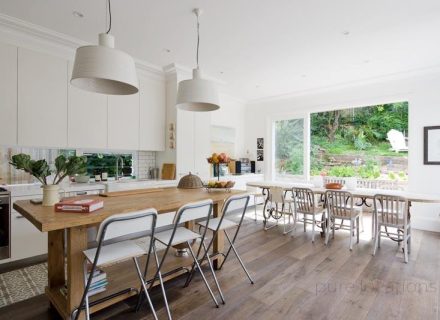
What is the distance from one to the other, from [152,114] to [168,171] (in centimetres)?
108

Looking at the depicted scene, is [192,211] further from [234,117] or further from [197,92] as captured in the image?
[234,117]

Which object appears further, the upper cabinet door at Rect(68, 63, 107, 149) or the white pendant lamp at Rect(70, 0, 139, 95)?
the upper cabinet door at Rect(68, 63, 107, 149)

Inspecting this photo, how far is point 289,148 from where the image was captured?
641 centimetres

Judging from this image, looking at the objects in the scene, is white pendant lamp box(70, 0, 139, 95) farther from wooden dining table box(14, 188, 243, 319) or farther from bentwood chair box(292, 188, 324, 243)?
bentwood chair box(292, 188, 324, 243)

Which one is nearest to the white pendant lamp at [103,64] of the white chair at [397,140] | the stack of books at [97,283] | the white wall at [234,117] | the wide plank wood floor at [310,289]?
the stack of books at [97,283]

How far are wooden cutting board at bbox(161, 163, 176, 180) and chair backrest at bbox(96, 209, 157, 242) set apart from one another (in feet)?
9.53

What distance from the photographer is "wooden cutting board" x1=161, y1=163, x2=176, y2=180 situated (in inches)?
185

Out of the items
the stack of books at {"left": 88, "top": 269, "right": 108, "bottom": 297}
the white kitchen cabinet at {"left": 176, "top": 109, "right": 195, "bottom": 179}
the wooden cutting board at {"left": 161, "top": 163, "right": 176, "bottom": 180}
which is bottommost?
the stack of books at {"left": 88, "top": 269, "right": 108, "bottom": 297}

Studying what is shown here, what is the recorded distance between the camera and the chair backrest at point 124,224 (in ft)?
5.16

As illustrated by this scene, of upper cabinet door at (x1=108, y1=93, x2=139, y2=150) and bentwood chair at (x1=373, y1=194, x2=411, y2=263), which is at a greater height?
upper cabinet door at (x1=108, y1=93, x2=139, y2=150)

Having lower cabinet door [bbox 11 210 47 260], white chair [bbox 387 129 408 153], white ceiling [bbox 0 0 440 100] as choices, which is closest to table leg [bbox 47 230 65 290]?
lower cabinet door [bbox 11 210 47 260]

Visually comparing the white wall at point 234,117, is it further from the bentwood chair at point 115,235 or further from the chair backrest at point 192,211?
the bentwood chair at point 115,235

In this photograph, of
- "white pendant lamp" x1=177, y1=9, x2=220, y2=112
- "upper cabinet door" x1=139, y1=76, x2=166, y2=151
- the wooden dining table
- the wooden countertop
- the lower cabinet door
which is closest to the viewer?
the wooden countertop

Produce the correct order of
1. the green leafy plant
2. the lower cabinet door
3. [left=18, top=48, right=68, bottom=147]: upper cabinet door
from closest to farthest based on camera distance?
the green leafy plant → the lower cabinet door → [left=18, top=48, right=68, bottom=147]: upper cabinet door
